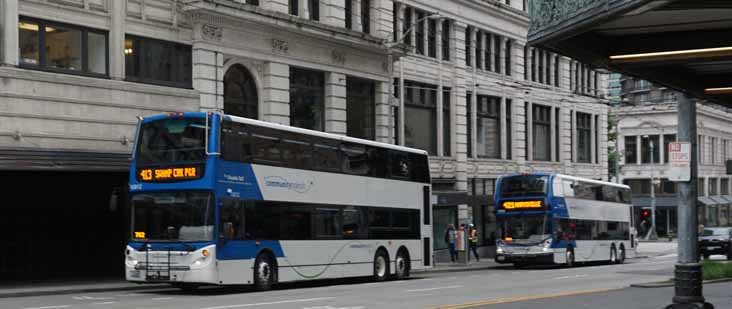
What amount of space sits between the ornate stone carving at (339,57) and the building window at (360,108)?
116 centimetres

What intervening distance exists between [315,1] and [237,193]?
1529 centimetres

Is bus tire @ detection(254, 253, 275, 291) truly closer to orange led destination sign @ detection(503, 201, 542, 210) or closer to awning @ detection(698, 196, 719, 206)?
orange led destination sign @ detection(503, 201, 542, 210)

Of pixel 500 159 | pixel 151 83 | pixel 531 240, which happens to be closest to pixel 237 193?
pixel 151 83

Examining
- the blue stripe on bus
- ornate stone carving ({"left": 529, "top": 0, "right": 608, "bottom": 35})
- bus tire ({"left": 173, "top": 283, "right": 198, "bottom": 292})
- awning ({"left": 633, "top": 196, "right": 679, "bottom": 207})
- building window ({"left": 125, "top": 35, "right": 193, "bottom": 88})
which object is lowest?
bus tire ({"left": 173, "top": 283, "right": 198, "bottom": 292})

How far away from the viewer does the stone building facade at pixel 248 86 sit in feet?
88.0

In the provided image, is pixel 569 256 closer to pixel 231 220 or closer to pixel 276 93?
pixel 276 93

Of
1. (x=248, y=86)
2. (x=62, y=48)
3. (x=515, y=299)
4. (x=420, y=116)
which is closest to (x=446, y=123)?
(x=420, y=116)

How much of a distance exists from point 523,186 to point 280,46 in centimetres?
1120

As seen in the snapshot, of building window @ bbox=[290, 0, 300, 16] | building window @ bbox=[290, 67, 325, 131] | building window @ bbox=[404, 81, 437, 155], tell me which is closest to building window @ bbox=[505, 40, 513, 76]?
building window @ bbox=[404, 81, 437, 155]

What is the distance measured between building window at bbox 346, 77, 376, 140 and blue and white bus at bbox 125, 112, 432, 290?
32.5 feet

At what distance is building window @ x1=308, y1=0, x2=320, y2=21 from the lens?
121 ft

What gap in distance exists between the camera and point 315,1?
122 ft

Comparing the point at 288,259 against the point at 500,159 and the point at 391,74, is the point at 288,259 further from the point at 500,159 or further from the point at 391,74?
the point at 500,159

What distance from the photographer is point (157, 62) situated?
99.7 ft
